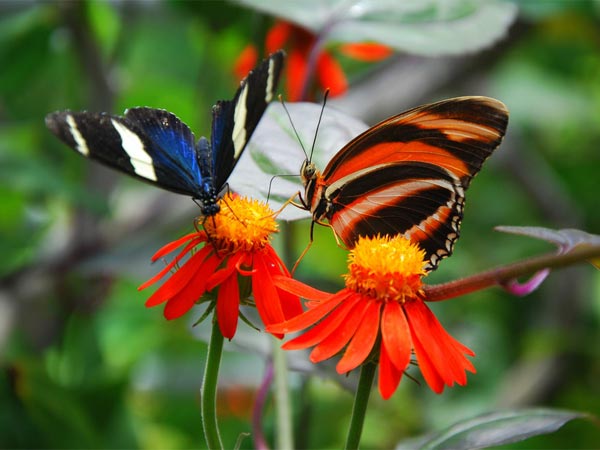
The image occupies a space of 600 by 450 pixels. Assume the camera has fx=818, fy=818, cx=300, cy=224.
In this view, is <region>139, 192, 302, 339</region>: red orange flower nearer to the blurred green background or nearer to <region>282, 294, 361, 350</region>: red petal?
<region>282, 294, 361, 350</region>: red petal

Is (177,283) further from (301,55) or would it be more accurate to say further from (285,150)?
(301,55)

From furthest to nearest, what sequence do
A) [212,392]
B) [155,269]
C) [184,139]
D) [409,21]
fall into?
[155,269]
[409,21]
[184,139]
[212,392]

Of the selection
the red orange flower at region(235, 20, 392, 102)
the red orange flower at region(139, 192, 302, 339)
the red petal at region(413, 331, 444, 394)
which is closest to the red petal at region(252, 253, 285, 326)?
the red orange flower at region(139, 192, 302, 339)

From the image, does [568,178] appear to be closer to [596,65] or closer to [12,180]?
[596,65]

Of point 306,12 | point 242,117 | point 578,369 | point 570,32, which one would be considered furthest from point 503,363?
point 242,117

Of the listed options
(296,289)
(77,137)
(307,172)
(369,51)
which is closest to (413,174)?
(307,172)

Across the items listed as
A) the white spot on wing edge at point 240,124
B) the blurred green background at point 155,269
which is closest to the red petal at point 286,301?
the white spot on wing edge at point 240,124
